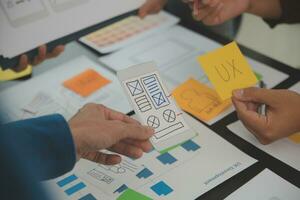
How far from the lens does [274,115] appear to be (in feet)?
2.57

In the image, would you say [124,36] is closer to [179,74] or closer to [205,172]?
[179,74]

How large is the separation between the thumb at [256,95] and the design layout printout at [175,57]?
19 centimetres

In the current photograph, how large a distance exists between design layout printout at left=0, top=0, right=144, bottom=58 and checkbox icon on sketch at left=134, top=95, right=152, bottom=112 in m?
0.35

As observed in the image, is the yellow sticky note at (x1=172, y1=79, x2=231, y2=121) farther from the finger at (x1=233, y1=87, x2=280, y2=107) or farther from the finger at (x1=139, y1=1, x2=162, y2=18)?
the finger at (x1=139, y1=1, x2=162, y2=18)

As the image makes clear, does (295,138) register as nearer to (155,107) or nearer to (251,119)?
(251,119)

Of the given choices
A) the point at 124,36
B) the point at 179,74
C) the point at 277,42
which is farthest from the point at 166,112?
the point at 277,42

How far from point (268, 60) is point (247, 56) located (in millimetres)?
54

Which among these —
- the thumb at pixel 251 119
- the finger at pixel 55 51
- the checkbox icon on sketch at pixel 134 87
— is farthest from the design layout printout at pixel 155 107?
the finger at pixel 55 51

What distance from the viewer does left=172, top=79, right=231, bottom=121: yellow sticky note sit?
91 centimetres

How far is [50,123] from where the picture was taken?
0.63 m

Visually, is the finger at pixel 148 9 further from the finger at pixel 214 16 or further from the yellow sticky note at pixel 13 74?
the yellow sticky note at pixel 13 74

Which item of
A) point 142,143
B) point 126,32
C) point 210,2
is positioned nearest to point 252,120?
point 142,143

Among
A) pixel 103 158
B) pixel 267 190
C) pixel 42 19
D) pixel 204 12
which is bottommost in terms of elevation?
pixel 267 190

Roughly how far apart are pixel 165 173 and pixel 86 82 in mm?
392
